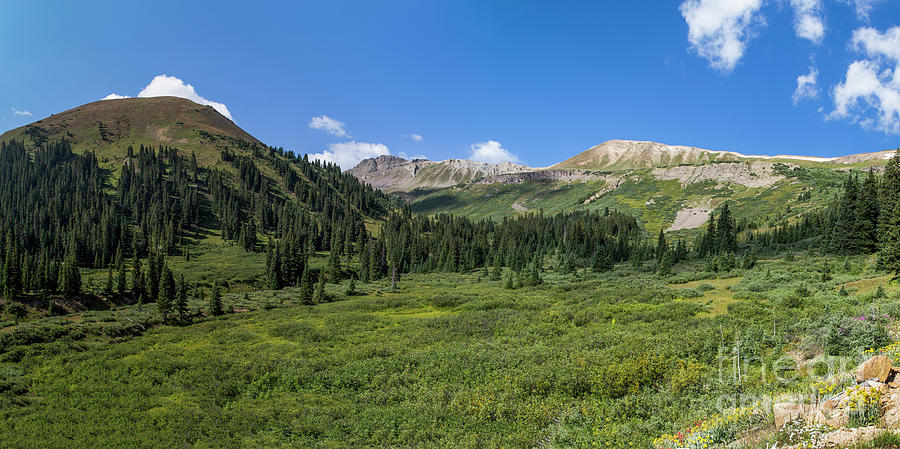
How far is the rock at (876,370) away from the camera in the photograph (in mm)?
9955

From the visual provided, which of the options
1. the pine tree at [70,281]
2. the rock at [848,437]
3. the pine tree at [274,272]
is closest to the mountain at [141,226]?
the pine tree at [274,272]

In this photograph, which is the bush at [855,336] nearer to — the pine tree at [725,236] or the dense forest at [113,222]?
the pine tree at [725,236]

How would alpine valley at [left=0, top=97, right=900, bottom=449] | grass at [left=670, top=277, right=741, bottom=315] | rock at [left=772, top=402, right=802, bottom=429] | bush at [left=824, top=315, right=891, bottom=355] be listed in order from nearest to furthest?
1. rock at [left=772, top=402, right=802, bottom=429]
2. alpine valley at [left=0, top=97, right=900, bottom=449]
3. bush at [left=824, top=315, right=891, bottom=355]
4. grass at [left=670, top=277, right=741, bottom=315]

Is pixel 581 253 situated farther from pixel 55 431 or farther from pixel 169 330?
pixel 55 431

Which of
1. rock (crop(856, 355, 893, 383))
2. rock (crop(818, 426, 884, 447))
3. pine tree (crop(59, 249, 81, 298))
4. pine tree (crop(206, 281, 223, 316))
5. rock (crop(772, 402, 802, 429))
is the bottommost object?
pine tree (crop(206, 281, 223, 316))

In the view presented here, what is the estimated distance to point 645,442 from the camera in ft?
46.6

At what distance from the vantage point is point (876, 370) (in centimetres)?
1028

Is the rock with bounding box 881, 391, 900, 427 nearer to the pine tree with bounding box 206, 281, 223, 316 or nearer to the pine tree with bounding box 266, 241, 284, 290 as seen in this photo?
the pine tree with bounding box 206, 281, 223, 316

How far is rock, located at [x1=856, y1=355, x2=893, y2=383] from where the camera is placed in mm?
9955

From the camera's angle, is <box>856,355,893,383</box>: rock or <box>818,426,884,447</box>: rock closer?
<box>818,426,884,447</box>: rock

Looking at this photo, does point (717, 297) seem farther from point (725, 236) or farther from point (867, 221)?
point (725, 236)

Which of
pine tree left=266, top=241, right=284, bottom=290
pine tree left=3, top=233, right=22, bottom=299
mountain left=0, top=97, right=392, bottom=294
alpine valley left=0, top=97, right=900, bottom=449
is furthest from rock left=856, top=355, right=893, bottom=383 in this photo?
pine tree left=266, top=241, right=284, bottom=290

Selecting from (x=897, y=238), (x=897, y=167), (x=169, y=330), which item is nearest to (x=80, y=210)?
(x=169, y=330)

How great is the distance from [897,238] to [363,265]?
112971 millimetres
